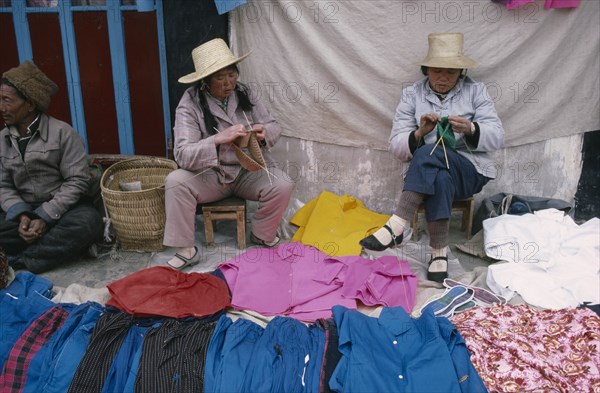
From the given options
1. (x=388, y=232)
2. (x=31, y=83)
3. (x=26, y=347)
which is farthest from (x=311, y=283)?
(x=31, y=83)

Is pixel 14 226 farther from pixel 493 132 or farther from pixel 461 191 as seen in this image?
pixel 493 132

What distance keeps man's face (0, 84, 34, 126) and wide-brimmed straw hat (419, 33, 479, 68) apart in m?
2.55

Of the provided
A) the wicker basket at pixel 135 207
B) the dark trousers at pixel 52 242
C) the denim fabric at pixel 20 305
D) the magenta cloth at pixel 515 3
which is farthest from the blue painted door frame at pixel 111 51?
the magenta cloth at pixel 515 3

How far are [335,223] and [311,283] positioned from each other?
86 centimetres

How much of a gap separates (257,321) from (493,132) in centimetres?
190

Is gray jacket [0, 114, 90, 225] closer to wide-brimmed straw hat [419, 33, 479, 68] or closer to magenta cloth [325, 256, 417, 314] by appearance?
magenta cloth [325, 256, 417, 314]

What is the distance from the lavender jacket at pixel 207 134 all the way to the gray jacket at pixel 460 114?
86 cm

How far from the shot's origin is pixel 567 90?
4.01 m

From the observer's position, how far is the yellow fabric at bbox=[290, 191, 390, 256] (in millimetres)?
3809

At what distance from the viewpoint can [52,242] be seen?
353 centimetres

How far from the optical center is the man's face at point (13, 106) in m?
3.41

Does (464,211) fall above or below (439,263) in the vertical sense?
above

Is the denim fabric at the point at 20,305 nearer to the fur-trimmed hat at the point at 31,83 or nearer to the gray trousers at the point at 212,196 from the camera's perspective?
the gray trousers at the point at 212,196

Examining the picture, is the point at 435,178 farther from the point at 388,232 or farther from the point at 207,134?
the point at 207,134
